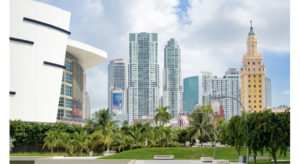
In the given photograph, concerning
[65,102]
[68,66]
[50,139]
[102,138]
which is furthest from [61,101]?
[102,138]

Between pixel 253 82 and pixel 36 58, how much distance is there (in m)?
73.6

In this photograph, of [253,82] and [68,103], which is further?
[253,82]

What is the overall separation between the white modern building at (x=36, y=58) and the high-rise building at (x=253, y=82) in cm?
6542

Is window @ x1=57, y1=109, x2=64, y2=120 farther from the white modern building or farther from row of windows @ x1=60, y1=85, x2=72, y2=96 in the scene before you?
row of windows @ x1=60, y1=85, x2=72, y2=96

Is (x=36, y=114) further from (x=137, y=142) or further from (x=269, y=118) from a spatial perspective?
(x=269, y=118)

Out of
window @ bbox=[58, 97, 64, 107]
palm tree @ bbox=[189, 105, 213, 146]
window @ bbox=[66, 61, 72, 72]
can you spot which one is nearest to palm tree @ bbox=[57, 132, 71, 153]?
palm tree @ bbox=[189, 105, 213, 146]

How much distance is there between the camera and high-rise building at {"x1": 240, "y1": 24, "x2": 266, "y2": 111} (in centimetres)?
12025

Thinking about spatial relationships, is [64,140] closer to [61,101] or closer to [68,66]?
[61,101]

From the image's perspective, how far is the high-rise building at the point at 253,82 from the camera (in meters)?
120

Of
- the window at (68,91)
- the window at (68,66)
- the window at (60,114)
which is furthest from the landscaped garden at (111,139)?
the window at (68,66)

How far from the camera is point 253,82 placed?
12181 cm

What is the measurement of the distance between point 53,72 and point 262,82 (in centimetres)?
7201

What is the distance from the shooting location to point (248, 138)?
87.6 feet

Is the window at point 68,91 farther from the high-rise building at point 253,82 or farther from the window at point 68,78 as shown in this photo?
the high-rise building at point 253,82
